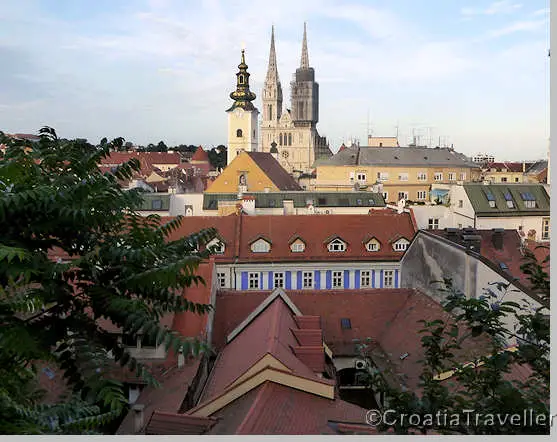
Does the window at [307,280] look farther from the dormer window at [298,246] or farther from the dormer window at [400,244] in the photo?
the dormer window at [400,244]

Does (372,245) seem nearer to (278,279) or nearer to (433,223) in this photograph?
(278,279)

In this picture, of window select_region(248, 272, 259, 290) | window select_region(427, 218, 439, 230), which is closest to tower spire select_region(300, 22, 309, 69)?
window select_region(427, 218, 439, 230)

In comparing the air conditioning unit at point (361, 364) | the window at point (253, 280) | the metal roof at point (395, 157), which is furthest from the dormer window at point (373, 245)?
the metal roof at point (395, 157)

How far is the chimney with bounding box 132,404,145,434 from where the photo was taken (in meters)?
7.96

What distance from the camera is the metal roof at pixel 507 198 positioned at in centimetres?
2908

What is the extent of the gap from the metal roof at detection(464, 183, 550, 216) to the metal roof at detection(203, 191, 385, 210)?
635 centimetres

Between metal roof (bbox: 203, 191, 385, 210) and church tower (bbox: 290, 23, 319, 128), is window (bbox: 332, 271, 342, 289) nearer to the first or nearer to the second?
metal roof (bbox: 203, 191, 385, 210)

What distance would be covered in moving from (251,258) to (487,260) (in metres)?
11.3

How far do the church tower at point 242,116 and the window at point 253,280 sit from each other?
4488cm

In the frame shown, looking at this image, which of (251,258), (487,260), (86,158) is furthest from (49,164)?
(251,258)

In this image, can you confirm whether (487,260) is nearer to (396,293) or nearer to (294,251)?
(396,293)

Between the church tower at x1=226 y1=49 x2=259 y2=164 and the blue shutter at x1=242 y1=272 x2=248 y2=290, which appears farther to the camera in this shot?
the church tower at x1=226 y1=49 x2=259 y2=164

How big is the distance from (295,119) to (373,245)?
285 ft

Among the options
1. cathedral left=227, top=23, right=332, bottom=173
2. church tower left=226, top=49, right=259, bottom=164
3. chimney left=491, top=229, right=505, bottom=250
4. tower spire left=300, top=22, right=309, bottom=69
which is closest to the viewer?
chimney left=491, top=229, right=505, bottom=250
